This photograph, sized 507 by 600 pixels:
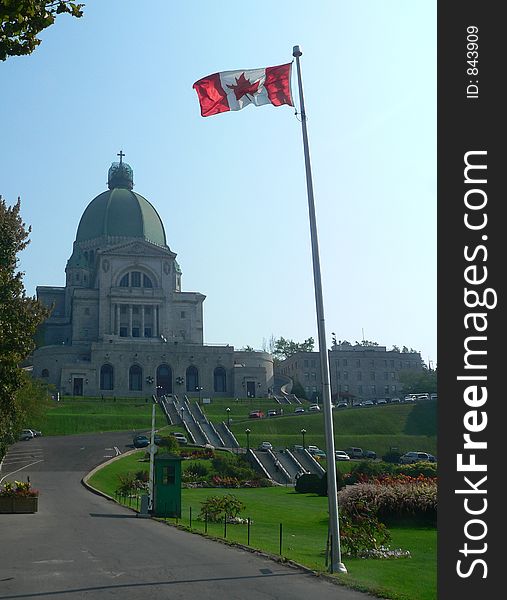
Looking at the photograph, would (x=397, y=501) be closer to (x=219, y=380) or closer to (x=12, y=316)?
(x=12, y=316)

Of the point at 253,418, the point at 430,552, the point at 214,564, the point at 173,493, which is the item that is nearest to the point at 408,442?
the point at 253,418

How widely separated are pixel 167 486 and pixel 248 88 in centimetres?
1704

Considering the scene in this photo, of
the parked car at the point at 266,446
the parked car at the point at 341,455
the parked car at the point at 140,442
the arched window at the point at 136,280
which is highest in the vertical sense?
the arched window at the point at 136,280

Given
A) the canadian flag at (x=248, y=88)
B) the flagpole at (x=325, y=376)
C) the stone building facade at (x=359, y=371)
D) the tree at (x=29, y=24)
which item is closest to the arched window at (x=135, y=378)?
the stone building facade at (x=359, y=371)

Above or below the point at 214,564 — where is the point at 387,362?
above

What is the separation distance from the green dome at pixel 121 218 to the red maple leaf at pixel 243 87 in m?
101

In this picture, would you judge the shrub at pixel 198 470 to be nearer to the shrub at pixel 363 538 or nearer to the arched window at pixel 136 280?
the shrub at pixel 363 538

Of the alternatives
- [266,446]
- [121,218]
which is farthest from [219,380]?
[266,446]

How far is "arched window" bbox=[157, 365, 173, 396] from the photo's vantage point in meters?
104

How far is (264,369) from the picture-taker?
10950cm

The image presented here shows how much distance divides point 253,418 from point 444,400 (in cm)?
7305

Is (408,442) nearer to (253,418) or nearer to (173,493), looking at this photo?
(253,418)

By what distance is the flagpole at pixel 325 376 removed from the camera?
1717cm

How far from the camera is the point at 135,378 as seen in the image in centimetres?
10412
